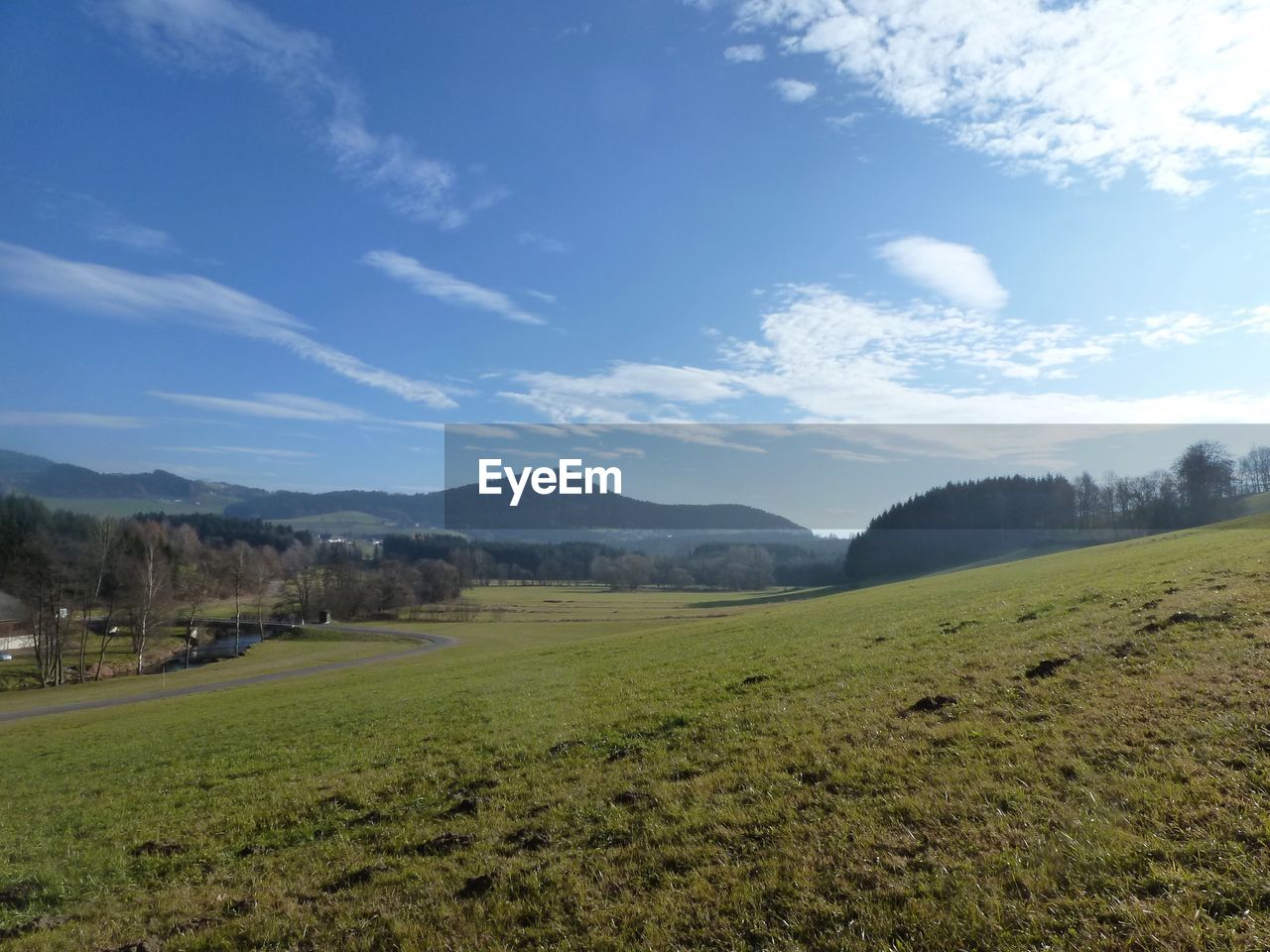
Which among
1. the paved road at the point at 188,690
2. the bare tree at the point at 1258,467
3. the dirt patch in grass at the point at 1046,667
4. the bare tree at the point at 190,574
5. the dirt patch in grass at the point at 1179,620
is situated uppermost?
the bare tree at the point at 1258,467

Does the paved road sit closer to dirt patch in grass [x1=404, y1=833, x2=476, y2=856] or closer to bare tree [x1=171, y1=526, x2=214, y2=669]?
dirt patch in grass [x1=404, y1=833, x2=476, y2=856]

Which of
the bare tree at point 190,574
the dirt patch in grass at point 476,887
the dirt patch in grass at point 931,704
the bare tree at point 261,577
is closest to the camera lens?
the dirt patch in grass at point 476,887

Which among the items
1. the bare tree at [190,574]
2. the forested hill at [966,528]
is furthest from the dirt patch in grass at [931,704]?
the forested hill at [966,528]

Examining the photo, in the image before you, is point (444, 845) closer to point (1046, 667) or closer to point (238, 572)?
point (1046, 667)

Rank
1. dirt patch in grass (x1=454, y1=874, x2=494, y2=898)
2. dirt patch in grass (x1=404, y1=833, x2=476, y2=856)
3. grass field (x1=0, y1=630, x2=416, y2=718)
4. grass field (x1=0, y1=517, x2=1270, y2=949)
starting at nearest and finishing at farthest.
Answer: grass field (x1=0, y1=517, x2=1270, y2=949), dirt patch in grass (x1=454, y1=874, x2=494, y2=898), dirt patch in grass (x1=404, y1=833, x2=476, y2=856), grass field (x1=0, y1=630, x2=416, y2=718)

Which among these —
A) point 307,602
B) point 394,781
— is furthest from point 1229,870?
point 307,602

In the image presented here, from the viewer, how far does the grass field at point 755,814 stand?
572 centimetres

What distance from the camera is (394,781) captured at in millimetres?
11930

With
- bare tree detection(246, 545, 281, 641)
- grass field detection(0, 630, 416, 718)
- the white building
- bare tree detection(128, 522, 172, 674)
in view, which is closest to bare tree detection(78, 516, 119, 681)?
bare tree detection(128, 522, 172, 674)

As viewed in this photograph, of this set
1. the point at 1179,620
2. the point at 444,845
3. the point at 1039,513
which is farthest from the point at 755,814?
the point at 1039,513

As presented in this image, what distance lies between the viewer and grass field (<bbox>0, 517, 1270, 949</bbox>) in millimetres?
5719

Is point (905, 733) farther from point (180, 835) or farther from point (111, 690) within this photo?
point (111, 690)

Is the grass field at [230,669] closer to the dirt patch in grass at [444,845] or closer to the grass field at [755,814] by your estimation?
the grass field at [755,814]

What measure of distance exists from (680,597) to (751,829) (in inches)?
5059
